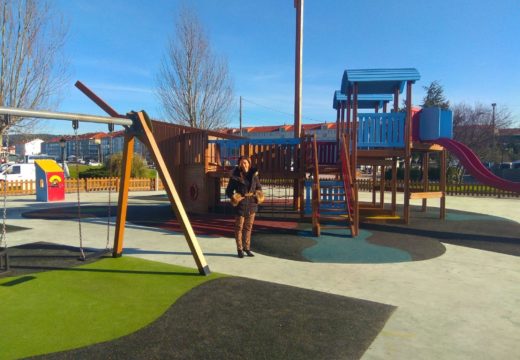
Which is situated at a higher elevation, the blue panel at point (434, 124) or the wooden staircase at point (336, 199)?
the blue panel at point (434, 124)

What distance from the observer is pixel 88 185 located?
23.8 meters

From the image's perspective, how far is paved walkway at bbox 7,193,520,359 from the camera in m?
3.61

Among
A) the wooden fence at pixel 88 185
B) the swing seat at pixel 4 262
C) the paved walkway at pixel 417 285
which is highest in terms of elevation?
the wooden fence at pixel 88 185

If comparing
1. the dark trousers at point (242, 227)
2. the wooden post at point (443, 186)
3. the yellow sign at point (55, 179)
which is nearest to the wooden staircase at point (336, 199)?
the dark trousers at point (242, 227)

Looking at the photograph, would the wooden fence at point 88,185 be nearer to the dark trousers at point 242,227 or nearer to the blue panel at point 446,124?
the dark trousers at point 242,227

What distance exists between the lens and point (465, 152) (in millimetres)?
11945

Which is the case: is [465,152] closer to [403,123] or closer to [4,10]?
Result: [403,123]

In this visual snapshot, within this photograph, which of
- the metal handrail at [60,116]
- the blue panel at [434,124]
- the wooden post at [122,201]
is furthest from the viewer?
the blue panel at [434,124]

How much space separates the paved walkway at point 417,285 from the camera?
361 centimetres

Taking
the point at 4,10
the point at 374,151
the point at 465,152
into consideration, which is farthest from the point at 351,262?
the point at 4,10

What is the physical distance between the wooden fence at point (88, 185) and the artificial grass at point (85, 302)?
628 inches

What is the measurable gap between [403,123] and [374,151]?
45.2 inches

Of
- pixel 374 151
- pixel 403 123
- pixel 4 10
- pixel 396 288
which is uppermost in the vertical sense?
pixel 4 10

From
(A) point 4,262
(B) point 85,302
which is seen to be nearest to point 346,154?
(B) point 85,302
